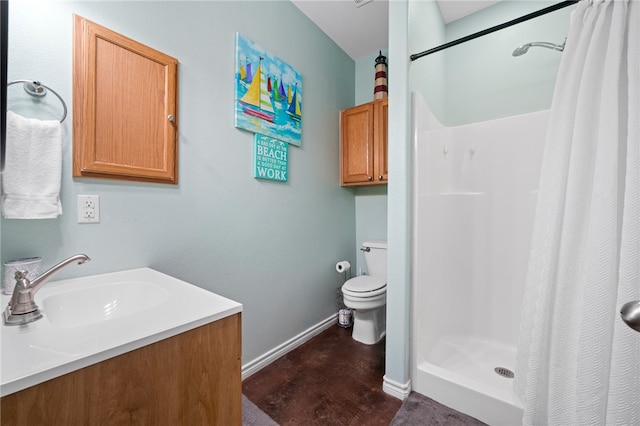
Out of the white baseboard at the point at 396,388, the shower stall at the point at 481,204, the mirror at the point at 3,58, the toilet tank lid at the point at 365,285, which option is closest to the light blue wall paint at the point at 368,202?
the toilet tank lid at the point at 365,285

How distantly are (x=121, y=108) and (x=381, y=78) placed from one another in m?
2.01

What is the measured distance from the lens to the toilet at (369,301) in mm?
1918

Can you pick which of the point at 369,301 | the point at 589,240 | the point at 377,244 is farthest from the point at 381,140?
the point at 589,240

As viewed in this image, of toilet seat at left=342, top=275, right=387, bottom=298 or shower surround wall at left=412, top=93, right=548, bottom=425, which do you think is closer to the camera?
shower surround wall at left=412, top=93, right=548, bottom=425

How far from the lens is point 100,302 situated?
0.93 m

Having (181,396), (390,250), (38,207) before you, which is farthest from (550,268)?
(38,207)

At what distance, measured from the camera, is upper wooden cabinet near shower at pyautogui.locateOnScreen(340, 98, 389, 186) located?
2219 millimetres

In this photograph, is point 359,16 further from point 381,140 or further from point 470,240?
point 470,240

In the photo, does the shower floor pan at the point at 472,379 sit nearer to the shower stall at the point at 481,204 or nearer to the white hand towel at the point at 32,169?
the shower stall at the point at 481,204

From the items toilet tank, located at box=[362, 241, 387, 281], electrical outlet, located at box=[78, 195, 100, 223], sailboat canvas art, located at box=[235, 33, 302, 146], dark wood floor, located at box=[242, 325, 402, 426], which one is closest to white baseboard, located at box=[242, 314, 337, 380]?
dark wood floor, located at box=[242, 325, 402, 426]

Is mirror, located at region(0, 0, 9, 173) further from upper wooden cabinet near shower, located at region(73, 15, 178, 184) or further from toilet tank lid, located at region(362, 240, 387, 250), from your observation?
toilet tank lid, located at region(362, 240, 387, 250)

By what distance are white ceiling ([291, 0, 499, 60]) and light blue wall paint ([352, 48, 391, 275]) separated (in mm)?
239

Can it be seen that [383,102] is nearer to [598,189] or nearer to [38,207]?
[598,189]

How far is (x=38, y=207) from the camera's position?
89 centimetres
